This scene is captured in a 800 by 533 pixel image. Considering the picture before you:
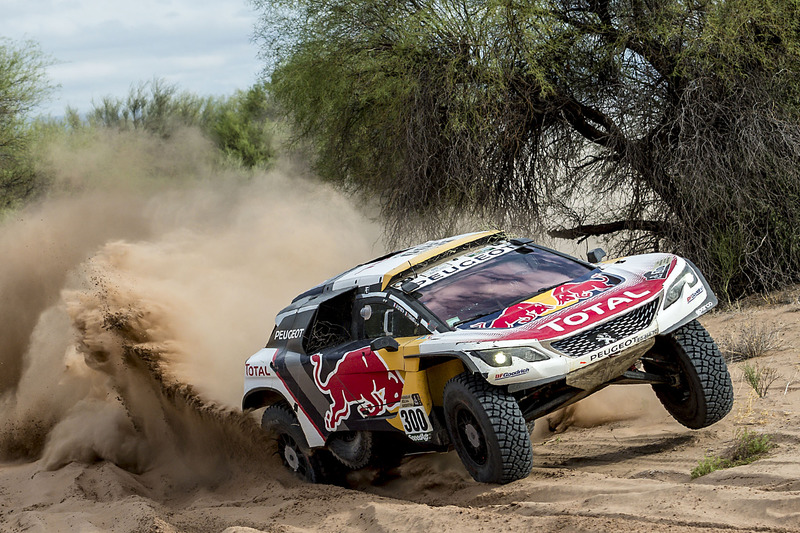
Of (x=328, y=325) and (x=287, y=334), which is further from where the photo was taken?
(x=287, y=334)

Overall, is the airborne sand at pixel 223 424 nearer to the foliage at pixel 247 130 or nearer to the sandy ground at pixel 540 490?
the sandy ground at pixel 540 490

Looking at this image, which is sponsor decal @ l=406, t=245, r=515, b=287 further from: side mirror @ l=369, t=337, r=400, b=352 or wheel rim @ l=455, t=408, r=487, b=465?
wheel rim @ l=455, t=408, r=487, b=465

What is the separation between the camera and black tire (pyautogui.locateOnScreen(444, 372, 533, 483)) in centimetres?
559

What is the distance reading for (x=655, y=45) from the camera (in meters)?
14.5

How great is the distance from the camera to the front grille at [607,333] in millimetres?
5656

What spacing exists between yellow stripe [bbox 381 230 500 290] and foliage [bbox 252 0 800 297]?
280 inches

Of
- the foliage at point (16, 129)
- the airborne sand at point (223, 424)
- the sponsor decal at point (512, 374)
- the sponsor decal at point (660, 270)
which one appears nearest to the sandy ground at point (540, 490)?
the airborne sand at point (223, 424)

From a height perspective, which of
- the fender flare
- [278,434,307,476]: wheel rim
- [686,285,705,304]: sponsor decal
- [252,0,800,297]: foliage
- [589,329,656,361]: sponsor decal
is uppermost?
[252,0,800,297]: foliage

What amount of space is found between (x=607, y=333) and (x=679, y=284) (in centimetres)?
85

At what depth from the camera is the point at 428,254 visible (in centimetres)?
700

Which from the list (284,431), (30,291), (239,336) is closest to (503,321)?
(284,431)

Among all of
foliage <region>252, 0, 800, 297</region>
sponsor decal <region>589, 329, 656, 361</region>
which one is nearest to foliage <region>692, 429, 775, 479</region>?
sponsor decal <region>589, 329, 656, 361</region>

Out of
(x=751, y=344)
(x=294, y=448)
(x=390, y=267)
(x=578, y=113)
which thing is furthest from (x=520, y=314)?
(x=578, y=113)

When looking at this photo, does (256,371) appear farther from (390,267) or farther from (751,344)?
(751,344)
